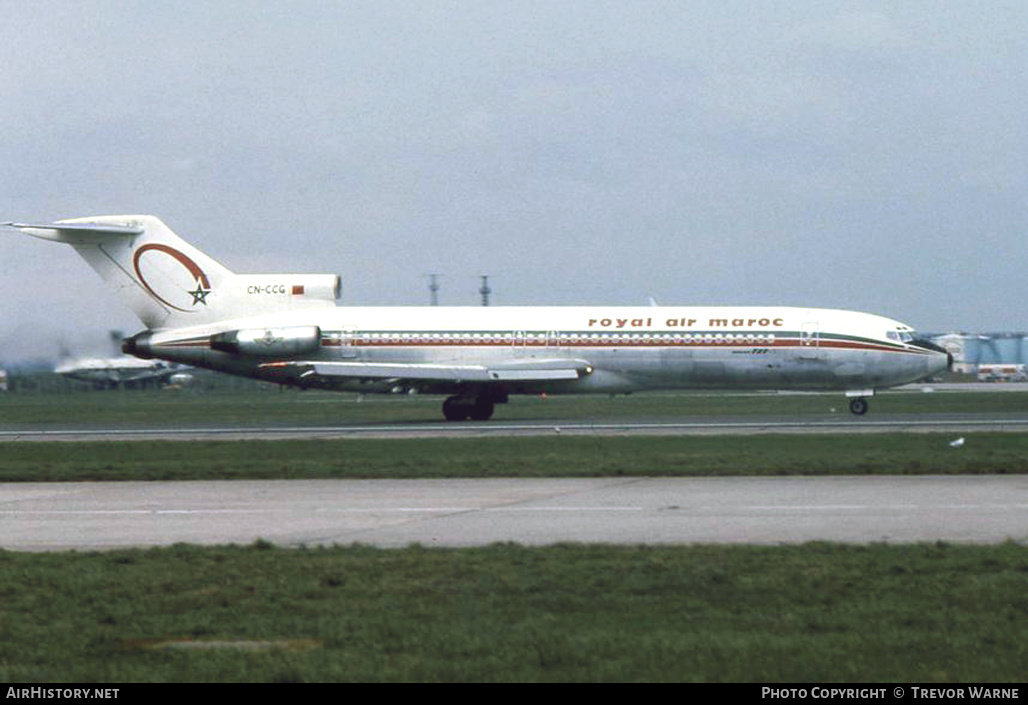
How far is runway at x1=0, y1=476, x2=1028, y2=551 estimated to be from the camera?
16.1 m

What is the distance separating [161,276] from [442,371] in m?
10.0

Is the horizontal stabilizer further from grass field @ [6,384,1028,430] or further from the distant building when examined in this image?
the distant building

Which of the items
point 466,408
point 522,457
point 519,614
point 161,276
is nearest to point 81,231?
point 161,276

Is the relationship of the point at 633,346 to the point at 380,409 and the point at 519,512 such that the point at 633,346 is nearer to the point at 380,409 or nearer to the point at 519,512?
the point at 380,409

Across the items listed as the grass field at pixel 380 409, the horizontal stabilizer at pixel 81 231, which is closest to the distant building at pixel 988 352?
the grass field at pixel 380 409

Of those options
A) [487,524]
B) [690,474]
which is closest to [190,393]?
[690,474]

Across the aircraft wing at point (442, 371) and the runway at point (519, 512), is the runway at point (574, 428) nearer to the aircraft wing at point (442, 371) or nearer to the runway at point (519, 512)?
the aircraft wing at point (442, 371)

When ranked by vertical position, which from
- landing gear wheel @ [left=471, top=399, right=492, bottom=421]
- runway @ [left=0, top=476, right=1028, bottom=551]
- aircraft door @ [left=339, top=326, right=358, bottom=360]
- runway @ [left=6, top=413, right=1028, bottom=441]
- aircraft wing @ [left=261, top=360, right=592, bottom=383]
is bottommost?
runway @ [left=0, top=476, right=1028, bottom=551]

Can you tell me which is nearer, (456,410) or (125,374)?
(456,410)

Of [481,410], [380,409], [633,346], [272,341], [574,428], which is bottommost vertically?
[574,428]

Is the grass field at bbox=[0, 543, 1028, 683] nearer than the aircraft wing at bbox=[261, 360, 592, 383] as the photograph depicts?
Yes

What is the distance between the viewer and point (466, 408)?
47719 mm

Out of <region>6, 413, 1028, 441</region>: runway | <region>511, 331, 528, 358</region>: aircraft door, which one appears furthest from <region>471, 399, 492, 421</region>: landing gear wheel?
<region>511, 331, 528, 358</region>: aircraft door

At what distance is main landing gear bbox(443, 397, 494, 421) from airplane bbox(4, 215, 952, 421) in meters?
0.05
